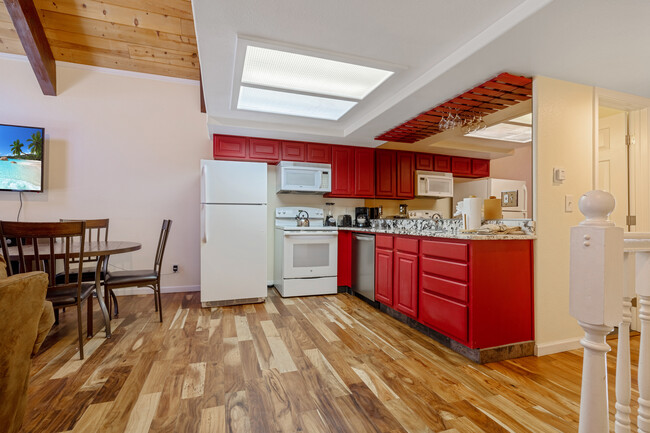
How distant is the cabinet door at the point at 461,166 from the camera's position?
4.90 meters

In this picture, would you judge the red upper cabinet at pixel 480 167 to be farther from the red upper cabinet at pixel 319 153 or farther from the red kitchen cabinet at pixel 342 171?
the red upper cabinet at pixel 319 153

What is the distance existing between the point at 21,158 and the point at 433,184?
5.33 metres

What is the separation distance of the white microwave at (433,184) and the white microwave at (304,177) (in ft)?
4.67

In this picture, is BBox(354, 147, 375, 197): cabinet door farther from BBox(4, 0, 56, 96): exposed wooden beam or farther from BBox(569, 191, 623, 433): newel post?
BBox(4, 0, 56, 96): exposed wooden beam

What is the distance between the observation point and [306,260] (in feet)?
12.8

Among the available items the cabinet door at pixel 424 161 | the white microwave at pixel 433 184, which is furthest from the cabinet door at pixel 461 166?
the cabinet door at pixel 424 161

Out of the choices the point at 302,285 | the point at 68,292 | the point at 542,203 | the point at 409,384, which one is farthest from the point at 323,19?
the point at 302,285

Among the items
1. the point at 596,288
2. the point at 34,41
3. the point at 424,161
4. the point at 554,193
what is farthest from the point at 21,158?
the point at 554,193

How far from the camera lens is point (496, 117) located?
337 cm

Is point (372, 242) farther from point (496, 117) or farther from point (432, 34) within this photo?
point (432, 34)

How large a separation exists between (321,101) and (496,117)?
1.96 m

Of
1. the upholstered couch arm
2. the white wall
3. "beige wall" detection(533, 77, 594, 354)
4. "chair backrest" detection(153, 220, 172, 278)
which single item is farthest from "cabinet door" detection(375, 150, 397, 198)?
the upholstered couch arm

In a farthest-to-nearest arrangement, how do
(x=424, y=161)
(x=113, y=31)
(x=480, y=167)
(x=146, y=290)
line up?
(x=480, y=167) < (x=424, y=161) < (x=146, y=290) < (x=113, y=31)

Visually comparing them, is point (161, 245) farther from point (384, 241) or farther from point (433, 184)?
point (433, 184)
